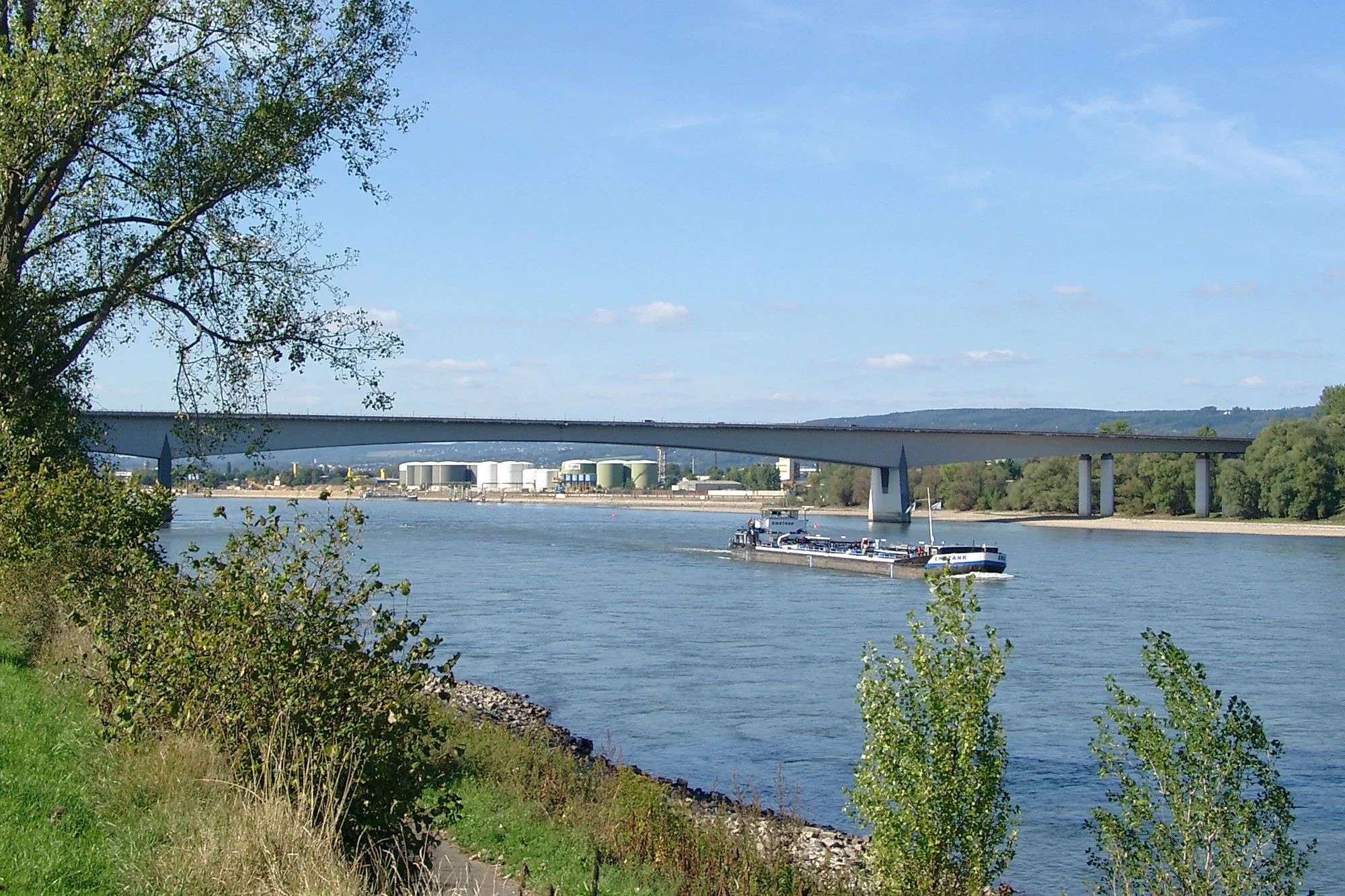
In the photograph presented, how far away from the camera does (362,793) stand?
732cm

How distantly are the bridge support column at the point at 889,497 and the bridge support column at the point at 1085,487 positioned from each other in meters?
16.3

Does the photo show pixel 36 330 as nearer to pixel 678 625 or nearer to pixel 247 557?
pixel 247 557

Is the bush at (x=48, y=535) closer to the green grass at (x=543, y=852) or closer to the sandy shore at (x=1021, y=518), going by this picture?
the green grass at (x=543, y=852)

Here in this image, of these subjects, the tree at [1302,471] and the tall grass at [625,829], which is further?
the tree at [1302,471]

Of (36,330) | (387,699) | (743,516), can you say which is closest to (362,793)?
(387,699)

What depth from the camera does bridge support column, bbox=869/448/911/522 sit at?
10212 cm

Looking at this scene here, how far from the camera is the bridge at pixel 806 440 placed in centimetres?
7538

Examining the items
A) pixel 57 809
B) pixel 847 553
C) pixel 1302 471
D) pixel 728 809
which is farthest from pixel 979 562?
pixel 57 809

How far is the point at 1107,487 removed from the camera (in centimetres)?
10762

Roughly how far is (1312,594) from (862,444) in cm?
5029

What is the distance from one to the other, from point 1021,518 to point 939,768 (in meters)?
108

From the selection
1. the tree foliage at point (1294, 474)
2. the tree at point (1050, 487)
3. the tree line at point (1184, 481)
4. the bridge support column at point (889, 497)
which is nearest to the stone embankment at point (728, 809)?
the tree line at point (1184, 481)

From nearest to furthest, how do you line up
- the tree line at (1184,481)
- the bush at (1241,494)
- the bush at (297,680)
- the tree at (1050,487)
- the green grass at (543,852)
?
the bush at (297,680) < the green grass at (543,852) < the tree line at (1184,481) < the bush at (1241,494) < the tree at (1050,487)

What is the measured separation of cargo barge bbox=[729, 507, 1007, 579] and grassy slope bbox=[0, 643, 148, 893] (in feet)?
150
